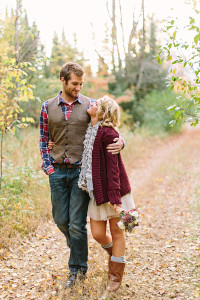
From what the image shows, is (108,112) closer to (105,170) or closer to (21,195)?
(105,170)

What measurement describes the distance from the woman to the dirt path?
0.42 m

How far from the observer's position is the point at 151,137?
14750mm

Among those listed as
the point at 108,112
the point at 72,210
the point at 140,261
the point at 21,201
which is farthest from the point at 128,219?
the point at 21,201

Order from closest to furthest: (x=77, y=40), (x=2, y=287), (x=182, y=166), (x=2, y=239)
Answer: (x=2, y=287), (x=2, y=239), (x=182, y=166), (x=77, y=40)

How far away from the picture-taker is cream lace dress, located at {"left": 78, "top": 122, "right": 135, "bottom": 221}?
131 inches

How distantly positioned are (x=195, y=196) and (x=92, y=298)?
4.27 metres

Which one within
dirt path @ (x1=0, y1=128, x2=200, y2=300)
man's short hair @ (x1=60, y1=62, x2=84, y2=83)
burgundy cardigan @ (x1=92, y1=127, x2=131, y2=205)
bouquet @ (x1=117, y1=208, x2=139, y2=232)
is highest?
man's short hair @ (x1=60, y1=62, x2=84, y2=83)

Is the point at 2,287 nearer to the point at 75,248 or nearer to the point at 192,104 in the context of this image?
the point at 75,248

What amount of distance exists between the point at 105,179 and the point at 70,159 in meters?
0.43

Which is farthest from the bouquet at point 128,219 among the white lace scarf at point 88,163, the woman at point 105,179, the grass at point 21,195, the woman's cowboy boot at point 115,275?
the grass at point 21,195

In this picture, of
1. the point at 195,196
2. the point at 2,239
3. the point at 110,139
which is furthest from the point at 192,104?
the point at 195,196

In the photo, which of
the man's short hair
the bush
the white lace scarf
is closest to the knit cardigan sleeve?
the white lace scarf

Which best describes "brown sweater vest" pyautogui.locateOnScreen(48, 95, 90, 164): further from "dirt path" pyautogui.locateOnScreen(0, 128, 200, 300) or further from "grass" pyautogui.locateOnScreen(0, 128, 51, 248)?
"grass" pyautogui.locateOnScreen(0, 128, 51, 248)

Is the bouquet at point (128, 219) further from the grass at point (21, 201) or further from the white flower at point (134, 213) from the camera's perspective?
the grass at point (21, 201)
